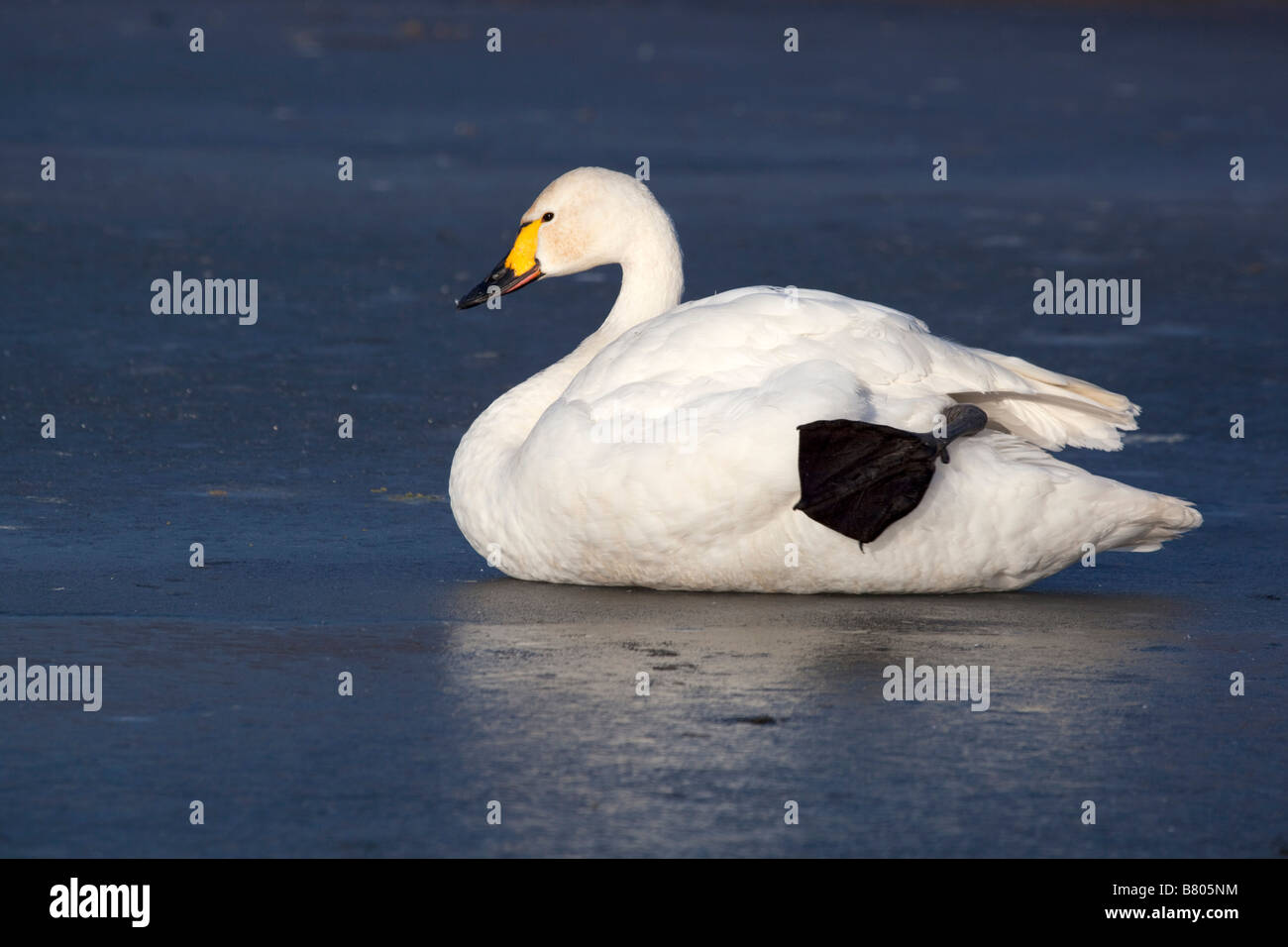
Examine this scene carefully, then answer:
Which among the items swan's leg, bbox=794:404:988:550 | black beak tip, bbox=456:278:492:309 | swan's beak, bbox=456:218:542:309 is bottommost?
swan's leg, bbox=794:404:988:550

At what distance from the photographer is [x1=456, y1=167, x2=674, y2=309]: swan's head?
20.7 feet

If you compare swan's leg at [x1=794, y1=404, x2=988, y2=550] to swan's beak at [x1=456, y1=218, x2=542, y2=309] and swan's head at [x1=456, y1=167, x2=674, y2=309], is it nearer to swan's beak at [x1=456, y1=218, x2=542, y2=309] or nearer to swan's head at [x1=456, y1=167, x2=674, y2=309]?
swan's head at [x1=456, y1=167, x2=674, y2=309]

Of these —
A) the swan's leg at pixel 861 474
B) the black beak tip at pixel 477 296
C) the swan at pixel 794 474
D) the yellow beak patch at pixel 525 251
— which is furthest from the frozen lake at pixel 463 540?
the yellow beak patch at pixel 525 251

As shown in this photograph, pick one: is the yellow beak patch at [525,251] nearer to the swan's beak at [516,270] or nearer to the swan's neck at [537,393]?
the swan's beak at [516,270]

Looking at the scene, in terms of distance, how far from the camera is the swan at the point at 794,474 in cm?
506

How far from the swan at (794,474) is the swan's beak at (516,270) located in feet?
3.57

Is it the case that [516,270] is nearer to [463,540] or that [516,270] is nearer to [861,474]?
Answer: [463,540]

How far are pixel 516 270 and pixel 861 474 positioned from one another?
2016 mm

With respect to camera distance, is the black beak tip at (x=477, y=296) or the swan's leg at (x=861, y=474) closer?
the swan's leg at (x=861, y=474)

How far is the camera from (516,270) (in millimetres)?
6641

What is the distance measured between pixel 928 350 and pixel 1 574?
2.53 m

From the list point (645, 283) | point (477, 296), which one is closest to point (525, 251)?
point (477, 296)

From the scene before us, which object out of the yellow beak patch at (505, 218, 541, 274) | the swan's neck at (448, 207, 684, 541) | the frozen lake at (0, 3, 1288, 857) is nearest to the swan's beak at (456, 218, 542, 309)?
the yellow beak patch at (505, 218, 541, 274)

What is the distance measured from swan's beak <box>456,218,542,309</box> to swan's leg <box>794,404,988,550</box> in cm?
184
